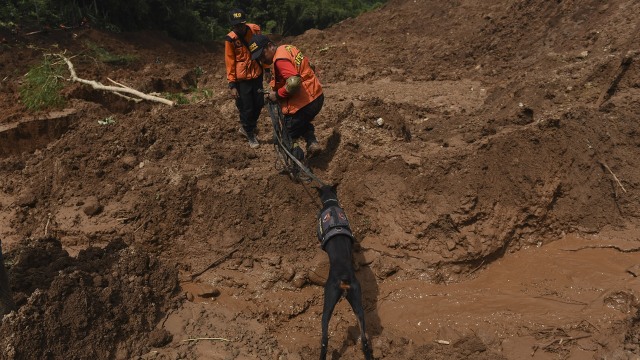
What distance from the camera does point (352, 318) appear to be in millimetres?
4395

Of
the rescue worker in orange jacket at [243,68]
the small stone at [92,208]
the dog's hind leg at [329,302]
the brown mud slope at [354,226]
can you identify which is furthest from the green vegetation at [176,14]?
the dog's hind leg at [329,302]

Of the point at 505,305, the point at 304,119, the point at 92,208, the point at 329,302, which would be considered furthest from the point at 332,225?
the point at 92,208

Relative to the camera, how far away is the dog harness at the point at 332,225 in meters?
3.78

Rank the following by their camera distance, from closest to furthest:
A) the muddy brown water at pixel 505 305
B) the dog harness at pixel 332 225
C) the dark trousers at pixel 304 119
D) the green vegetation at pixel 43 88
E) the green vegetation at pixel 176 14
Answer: the dog harness at pixel 332 225
the muddy brown water at pixel 505 305
the dark trousers at pixel 304 119
the green vegetation at pixel 43 88
the green vegetation at pixel 176 14

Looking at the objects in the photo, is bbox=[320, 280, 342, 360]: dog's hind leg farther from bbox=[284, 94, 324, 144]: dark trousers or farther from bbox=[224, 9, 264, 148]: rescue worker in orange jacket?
bbox=[224, 9, 264, 148]: rescue worker in orange jacket

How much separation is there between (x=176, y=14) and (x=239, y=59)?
7971 millimetres

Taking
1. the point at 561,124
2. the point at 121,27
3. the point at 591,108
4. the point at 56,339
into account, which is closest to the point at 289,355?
the point at 56,339

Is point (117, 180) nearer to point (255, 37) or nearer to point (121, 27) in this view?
point (255, 37)

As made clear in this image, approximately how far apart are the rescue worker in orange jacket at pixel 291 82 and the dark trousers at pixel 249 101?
0.87 m

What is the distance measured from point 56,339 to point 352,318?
8.06ft

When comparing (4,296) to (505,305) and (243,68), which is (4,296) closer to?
(243,68)

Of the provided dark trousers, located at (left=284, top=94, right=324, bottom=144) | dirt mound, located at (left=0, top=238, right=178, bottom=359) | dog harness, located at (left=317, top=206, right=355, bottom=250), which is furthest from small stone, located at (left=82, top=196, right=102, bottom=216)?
dog harness, located at (left=317, top=206, right=355, bottom=250)

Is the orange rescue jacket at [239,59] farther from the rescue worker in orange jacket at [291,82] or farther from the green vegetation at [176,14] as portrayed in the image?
the green vegetation at [176,14]

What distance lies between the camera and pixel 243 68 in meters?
5.71
